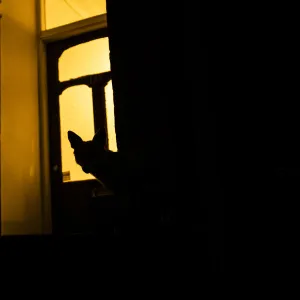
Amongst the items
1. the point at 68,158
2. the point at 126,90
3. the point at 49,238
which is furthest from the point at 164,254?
the point at 68,158

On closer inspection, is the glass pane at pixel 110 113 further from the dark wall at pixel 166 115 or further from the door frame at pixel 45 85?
the dark wall at pixel 166 115

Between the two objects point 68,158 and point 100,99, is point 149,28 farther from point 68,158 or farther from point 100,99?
point 68,158

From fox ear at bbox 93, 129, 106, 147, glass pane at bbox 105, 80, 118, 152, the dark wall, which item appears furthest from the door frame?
fox ear at bbox 93, 129, 106, 147

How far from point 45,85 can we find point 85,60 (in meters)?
0.37

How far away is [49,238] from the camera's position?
0.75 meters

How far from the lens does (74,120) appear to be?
1894 mm

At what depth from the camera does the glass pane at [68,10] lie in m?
1.86

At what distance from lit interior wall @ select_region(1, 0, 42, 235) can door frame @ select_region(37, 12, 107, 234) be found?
1.4 inches

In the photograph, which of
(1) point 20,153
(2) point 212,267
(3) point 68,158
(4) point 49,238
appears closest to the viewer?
(2) point 212,267

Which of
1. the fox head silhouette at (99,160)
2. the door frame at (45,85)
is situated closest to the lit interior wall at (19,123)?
the door frame at (45,85)

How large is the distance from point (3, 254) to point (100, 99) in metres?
1.28

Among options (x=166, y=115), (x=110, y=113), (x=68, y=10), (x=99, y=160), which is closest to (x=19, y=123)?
(x=110, y=113)

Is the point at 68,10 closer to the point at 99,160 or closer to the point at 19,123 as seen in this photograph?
the point at 19,123

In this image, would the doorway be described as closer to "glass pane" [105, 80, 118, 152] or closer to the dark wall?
"glass pane" [105, 80, 118, 152]
